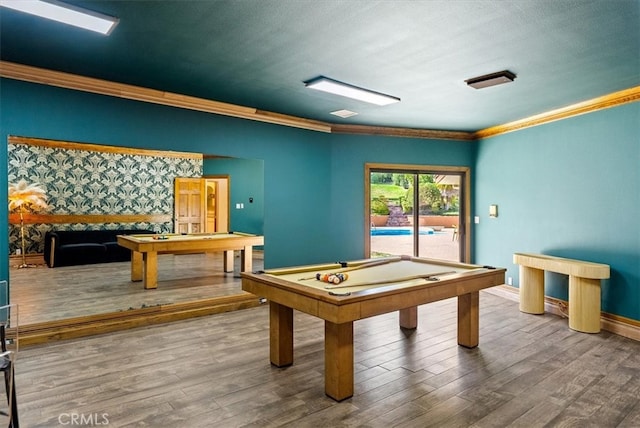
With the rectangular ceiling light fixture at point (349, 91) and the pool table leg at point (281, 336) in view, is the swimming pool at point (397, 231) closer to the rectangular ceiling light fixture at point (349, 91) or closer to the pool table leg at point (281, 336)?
the rectangular ceiling light fixture at point (349, 91)

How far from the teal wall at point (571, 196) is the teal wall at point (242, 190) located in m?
3.80

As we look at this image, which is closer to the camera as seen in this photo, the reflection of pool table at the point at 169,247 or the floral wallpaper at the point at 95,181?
the reflection of pool table at the point at 169,247

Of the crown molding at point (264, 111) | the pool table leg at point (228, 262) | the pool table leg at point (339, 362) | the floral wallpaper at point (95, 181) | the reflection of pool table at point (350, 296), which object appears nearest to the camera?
the reflection of pool table at point (350, 296)

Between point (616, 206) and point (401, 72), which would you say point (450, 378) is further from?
point (616, 206)

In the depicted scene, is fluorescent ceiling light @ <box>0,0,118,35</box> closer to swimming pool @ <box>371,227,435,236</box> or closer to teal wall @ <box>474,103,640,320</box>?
swimming pool @ <box>371,227,435,236</box>

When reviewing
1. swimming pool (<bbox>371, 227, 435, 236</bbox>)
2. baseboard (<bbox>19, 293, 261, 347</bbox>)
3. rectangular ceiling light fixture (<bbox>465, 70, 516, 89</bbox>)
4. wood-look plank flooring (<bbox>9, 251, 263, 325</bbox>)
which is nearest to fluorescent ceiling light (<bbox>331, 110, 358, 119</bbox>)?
rectangular ceiling light fixture (<bbox>465, 70, 516, 89</bbox>)

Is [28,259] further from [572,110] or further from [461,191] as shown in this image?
[572,110]

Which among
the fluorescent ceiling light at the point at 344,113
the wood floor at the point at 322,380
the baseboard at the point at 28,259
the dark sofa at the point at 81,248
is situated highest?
the fluorescent ceiling light at the point at 344,113

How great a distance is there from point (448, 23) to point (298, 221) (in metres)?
3.54

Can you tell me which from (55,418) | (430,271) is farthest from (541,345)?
(55,418)

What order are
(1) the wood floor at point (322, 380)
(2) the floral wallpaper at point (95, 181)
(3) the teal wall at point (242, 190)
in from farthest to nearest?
(2) the floral wallpaper at point (95, 181)
(3) the teal wall at point (242, 190)
(1) the wood floor at point (322, 380)

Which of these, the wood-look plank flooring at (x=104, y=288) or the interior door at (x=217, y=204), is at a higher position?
the interior door at (x=217, y=204)

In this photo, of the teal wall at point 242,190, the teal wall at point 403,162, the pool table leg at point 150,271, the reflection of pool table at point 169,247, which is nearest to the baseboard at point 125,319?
the teal wall at point 403,162

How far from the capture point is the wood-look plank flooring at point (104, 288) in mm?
4466
